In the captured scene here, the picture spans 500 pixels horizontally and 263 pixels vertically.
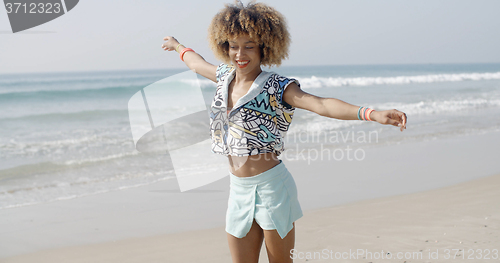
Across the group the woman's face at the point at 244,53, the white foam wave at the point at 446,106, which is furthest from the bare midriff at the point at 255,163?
the white foam wave at the point at 446,106

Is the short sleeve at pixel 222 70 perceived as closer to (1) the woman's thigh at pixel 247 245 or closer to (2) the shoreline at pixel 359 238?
(1) the woman's thigh at pixel 247 245

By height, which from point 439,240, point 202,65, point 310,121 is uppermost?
point 202,65

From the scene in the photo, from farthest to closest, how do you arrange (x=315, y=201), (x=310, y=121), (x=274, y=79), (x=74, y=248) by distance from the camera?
(x=310, y=121), (x=315, y=201), (x=74, y=248), (x=274, y=79)

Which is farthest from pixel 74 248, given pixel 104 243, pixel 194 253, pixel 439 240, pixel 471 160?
pixel 471 160

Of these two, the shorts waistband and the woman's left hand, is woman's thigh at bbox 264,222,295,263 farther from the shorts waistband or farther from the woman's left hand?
the woman's left hand

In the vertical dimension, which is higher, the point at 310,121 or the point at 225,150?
the point at 225,150

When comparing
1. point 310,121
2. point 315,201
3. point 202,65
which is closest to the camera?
point 202,65

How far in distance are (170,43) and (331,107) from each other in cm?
161

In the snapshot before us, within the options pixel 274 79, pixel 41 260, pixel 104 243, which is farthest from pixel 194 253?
pixel 274 79

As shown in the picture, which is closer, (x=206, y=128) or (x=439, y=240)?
(x=439, y=240)

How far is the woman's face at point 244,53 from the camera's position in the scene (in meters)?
2.12

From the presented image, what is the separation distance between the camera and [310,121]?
11523 millimetres

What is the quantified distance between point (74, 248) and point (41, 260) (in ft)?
1.00

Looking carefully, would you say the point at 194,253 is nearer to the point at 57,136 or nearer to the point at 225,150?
the point at 225,150
